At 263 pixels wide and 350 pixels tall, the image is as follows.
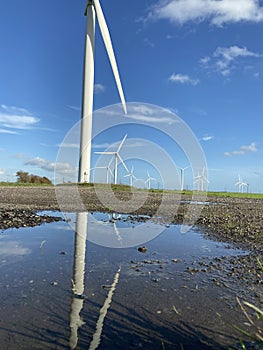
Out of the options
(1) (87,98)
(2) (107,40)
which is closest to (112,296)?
→ (2) (107,40)

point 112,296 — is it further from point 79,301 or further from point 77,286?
point 77,286

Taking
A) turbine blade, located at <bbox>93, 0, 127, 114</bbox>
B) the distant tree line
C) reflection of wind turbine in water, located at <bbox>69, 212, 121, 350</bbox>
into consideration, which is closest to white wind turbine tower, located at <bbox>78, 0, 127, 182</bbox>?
turbine blade, located at <bbox>93, 0, 127, 114</bbox>

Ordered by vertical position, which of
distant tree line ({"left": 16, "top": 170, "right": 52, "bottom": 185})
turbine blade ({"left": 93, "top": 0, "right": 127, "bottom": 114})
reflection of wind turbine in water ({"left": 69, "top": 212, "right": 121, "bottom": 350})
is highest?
turbine blade ({"left": 93, "top": 0, "right": 127, "bottom": 114})

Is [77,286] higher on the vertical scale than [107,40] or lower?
lower

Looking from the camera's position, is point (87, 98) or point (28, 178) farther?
point (28, 178)

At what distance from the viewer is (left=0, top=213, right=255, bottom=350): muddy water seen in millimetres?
3928

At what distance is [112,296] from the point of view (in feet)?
17.3

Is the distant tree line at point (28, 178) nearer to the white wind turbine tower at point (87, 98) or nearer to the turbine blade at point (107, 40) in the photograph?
the white wind turbine tower at point (87, 98)

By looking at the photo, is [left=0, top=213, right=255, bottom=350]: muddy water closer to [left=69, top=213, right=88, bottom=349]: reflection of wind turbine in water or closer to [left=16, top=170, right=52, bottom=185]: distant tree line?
[left=69, top=213, right=88, bottom=349]: reflection of wind turbine in water

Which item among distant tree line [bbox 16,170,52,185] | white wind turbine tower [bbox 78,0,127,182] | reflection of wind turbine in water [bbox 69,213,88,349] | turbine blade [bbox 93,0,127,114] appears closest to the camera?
reflection of wind turbine in water [bbox 69,213,88,349]

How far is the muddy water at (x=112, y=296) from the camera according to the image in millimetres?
3928

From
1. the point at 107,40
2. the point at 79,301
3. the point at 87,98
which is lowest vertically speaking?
the point at 79,301

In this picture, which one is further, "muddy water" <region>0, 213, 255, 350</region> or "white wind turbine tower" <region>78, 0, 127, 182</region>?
"white wind turbine tower" <region>78, 0, 127, 182</region>

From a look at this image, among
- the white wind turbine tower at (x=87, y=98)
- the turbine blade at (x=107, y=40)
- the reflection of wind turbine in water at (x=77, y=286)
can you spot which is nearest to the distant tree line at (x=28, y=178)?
the white wind turbine tower at (x=87, y=98)
